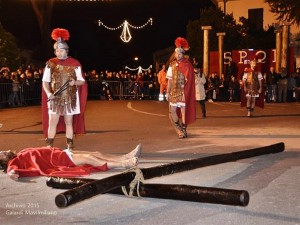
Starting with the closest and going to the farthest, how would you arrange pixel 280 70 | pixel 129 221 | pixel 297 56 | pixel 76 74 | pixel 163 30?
pixel 129 221 < pixel 76 74 < pixel 280 70 < pixel 297 56 < pixel 163 30

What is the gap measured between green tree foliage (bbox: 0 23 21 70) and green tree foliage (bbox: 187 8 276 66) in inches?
581

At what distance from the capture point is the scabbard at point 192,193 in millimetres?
4961

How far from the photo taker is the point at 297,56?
130 feet

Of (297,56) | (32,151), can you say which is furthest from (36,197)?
(297,56)

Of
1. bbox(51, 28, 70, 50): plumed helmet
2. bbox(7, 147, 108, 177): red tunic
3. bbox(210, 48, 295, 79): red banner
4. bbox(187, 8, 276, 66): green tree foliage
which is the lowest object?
bbox(7, 147, 108, 177): red tunic

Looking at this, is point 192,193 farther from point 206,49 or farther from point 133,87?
point 206,49

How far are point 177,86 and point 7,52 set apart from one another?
56.0 feet

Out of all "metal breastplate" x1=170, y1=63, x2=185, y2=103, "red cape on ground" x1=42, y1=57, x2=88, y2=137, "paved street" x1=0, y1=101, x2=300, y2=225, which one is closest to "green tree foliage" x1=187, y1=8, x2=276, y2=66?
"paved street" x1=0, y1=101, x2=300, y2=225

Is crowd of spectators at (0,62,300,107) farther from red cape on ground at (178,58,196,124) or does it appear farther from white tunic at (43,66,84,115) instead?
white tunic at (43,66,84,115)

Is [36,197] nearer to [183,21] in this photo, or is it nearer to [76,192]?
[76,192]

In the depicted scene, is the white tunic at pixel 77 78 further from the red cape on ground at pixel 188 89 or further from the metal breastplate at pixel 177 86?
the red cape on ground at pixel 188 89

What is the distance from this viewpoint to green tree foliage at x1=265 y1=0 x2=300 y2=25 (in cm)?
3212

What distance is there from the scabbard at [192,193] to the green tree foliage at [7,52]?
22.1 m

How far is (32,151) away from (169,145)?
373 centimetres
